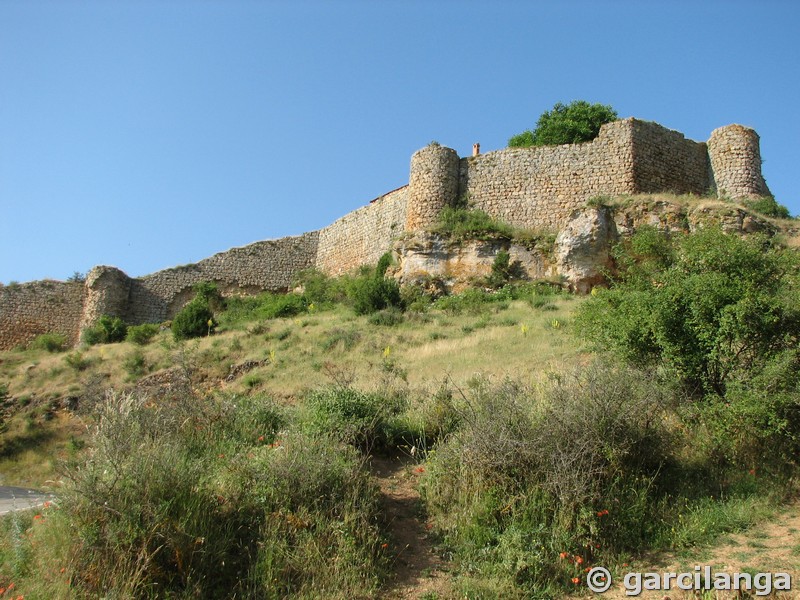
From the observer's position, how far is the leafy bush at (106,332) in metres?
26.1

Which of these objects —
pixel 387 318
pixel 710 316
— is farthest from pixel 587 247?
pixel 710 316

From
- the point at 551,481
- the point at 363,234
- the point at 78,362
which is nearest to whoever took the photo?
the point at 551,481

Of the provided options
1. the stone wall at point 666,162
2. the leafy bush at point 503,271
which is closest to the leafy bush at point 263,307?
the leafy bush at point 503,271

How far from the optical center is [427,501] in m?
7.45

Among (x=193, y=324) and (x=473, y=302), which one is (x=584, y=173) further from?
(x=193, y=324)

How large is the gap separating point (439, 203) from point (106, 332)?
1379 cm

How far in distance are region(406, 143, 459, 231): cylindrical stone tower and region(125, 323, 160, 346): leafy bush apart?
417 inches

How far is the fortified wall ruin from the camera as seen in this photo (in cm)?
2306

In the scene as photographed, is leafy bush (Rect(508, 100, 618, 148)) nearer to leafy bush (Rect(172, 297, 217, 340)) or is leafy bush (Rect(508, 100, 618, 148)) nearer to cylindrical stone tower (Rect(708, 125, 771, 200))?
cylindrical stone tower (Rect(708, 125, 771, 200))

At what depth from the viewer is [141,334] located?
25.4 metres

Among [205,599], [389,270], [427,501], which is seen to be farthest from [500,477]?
[389,270]

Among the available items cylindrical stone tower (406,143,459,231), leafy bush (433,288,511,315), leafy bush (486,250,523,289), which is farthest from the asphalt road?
cylindrical stone tower (406,143,459,231)

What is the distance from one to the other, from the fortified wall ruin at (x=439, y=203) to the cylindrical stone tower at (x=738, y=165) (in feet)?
0.11

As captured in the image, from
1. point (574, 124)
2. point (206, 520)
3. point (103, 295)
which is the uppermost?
point (574, 124)
